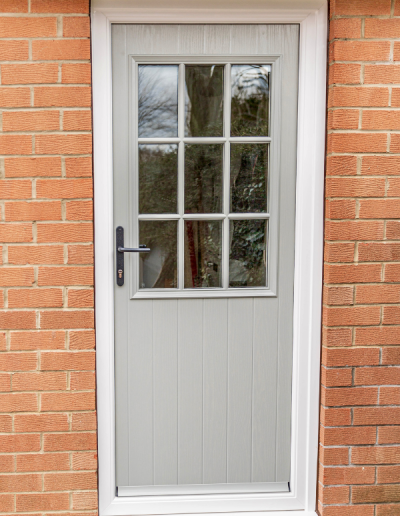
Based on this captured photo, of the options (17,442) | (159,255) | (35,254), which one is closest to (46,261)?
(35,254)

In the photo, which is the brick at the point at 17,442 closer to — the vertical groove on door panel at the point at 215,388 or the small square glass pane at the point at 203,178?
the vertical groove on door panel at the point at 215,388

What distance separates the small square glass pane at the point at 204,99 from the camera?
2066 millimetres

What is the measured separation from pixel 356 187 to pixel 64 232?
51.0 inches

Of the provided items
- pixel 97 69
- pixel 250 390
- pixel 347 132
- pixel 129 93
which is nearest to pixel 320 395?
pixel 250 390

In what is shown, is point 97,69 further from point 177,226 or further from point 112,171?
point 177,226

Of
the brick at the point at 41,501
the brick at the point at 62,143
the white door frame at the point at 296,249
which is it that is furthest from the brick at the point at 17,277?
the brick at the point at 41,501

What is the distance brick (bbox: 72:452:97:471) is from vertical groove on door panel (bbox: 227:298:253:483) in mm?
640

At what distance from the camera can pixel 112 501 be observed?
2.17m

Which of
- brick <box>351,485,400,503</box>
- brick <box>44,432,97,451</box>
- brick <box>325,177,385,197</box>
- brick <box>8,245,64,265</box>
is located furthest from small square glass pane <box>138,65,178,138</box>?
brick <box>351,485,400,503</box>

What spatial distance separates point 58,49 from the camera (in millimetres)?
1921

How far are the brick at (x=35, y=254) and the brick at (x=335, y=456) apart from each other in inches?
59.0

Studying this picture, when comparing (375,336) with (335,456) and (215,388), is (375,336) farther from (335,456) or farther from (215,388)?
(215,388)

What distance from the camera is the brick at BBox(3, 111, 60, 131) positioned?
194 centimetres

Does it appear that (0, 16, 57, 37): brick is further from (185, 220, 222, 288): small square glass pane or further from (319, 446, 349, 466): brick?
(319, 446, 349, 466): brick
